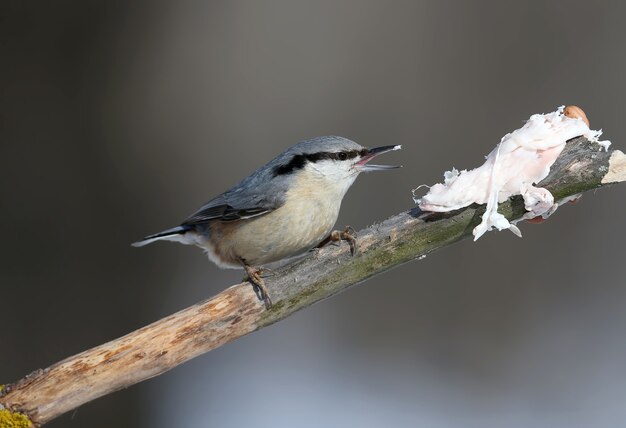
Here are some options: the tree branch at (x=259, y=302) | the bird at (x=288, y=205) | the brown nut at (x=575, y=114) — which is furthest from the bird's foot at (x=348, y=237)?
the brown nut at (x=575, y=114)

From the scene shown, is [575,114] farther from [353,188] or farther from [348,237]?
[353,188]

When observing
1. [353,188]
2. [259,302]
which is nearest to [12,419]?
[259,302]

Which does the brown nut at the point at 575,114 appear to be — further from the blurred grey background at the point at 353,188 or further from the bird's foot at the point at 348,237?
the blurred grey background at the point at 353,188

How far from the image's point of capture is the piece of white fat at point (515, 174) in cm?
178

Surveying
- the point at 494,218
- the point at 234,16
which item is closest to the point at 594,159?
the point at 494,218

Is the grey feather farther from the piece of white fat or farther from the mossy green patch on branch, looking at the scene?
the mossy green patch on branch

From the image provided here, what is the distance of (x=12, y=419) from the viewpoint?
1710 mm

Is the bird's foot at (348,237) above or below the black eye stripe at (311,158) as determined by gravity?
below

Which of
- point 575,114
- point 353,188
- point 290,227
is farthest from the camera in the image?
point 353,188

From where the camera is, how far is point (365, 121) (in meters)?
3.94

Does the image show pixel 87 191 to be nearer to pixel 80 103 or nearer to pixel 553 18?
pixel 80 103

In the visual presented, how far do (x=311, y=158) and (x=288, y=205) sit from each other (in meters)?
0.18

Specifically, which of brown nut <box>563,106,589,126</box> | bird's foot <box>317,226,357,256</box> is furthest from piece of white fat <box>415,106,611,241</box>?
bird's foot <box>317,226,357,256</box>

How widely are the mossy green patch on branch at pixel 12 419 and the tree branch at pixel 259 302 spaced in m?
0.01
